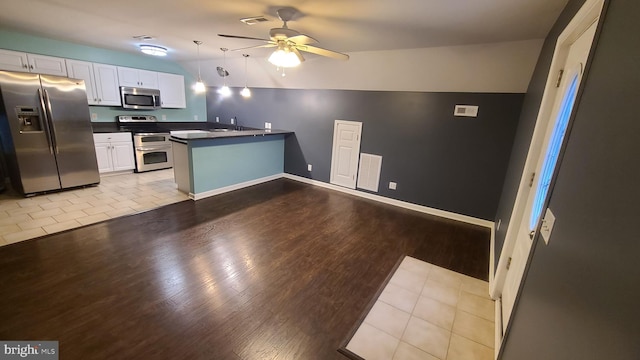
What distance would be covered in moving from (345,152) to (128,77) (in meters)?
4.67

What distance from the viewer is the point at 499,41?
284 cm

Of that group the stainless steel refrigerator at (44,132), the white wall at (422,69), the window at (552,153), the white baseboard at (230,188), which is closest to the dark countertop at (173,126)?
the stainless steel refrigerator at (44,132)

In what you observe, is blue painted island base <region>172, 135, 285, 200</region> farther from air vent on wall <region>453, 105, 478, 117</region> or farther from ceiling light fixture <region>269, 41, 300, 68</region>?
air vent on wall <region>453, 105, 478, 117</region>

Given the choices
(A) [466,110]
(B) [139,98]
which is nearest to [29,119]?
(B) [139,98]

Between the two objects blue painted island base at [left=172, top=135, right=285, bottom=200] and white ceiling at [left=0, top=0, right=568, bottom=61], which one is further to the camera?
blue painted island base at [left=172, top=135, right=285, bottom=200]

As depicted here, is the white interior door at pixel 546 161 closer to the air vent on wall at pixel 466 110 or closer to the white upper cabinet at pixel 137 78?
the air vent on wall at pixel 466 110

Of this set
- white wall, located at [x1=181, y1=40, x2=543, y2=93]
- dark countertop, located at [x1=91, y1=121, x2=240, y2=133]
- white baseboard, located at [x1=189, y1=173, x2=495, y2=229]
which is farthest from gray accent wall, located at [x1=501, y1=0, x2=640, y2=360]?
dark countertop, located at [x1=91, y1=121, x2=240, y2=133]

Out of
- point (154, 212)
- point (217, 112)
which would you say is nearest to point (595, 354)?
point (154, 212)

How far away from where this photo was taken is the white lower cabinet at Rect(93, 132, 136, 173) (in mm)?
4828

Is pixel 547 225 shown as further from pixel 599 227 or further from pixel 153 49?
pixel 153 49

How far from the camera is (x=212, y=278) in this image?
2346 mm

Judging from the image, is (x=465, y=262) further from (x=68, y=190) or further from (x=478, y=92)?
(x=68, y=190)

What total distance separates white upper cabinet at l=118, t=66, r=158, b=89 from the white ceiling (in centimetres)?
136

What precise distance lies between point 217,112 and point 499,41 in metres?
6.10
